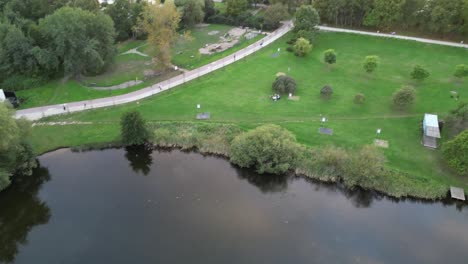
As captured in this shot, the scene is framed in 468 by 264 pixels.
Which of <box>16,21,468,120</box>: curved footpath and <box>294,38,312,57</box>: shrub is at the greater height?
<box>294,38,312,57</box>: shrub

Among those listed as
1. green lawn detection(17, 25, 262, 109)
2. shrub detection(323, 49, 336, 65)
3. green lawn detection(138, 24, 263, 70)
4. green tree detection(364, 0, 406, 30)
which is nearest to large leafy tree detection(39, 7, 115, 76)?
green lawn detection(17, 25, 262, 109)

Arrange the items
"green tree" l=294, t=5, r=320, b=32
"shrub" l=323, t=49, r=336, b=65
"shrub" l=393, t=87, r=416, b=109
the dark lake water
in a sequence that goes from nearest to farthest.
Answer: the dark lake water < "shrub" l=393, t=87, r=416, b=109 < "shrub" l=323, t=49, r=336, b=65 < "green tree" l=294, t=5, r=320, b=32

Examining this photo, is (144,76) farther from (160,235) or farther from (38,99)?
(160,235)

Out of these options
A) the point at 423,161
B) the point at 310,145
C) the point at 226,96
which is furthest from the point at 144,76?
the point at 423,161

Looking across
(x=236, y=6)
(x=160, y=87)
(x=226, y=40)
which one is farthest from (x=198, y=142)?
(x=236, y=6)

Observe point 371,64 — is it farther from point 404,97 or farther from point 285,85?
point 285,85

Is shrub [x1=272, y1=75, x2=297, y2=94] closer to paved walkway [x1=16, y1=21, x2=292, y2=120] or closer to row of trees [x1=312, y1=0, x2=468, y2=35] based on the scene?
paved walkway [x1=16, y1=21, x2=292, y2=120]
